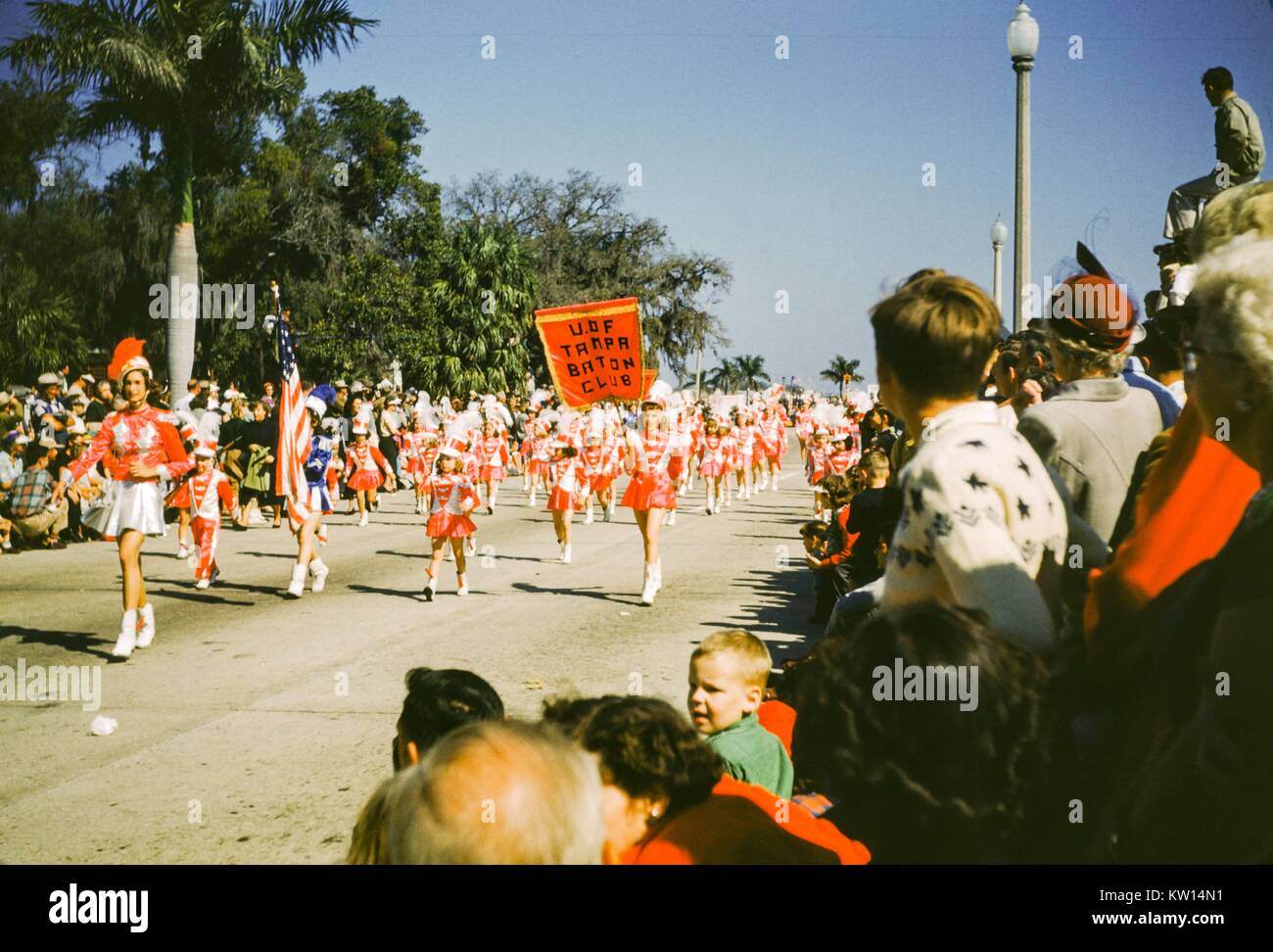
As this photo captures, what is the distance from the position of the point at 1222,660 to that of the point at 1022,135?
8.33 m

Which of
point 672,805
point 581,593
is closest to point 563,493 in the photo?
point 581,593

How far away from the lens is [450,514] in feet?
37.4

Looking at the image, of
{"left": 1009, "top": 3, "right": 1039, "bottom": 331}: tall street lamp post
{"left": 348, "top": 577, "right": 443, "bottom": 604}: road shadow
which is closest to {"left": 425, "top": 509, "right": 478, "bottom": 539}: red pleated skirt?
{"left": 348, "top": 577, "right": 443, "bottom": 604}: road shadow

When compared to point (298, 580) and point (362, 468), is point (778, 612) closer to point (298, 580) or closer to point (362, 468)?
point (298, 580)

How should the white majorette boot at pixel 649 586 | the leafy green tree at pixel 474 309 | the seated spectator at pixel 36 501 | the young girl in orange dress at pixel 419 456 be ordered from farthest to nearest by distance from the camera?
the leafy green tree at pixel 474 309
the young girl in orange dress at pixel 419 456
the seated spectator at pixel 36 501
the white majorette boot at pixel 649 586

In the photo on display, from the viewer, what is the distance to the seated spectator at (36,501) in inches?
568

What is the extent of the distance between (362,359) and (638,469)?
2325 cm

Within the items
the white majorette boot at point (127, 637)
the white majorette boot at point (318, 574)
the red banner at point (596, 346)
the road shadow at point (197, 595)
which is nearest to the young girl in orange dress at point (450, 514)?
the white majorette boot at point (318, 574)

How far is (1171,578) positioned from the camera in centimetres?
204

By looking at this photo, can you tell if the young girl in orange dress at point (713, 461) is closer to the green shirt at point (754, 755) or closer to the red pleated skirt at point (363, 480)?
the red pleated skirt at point (363, 480)

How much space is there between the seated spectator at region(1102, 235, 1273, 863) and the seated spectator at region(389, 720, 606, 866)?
880mm

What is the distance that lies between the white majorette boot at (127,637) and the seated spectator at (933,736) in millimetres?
7422

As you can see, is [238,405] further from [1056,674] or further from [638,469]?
[1056,674]
